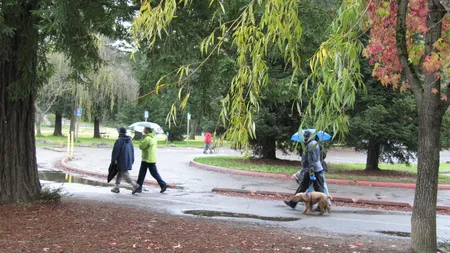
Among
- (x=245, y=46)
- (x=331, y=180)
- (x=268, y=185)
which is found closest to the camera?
(x=245, y=46)

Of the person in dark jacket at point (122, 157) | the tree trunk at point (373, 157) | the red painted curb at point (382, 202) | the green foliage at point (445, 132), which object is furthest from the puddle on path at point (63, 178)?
the green foliage at point (445, 132)

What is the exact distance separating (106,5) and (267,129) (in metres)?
13.4

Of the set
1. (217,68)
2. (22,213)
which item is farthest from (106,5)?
(22,213)

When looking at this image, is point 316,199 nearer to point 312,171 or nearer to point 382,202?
point 312,171

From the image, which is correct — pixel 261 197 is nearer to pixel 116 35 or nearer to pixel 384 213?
pixel 384 213

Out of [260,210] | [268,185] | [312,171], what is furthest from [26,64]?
[268,185]

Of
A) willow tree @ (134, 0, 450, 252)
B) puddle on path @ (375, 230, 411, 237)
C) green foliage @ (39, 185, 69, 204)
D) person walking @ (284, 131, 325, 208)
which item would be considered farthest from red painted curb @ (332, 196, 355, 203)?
green foliage @ (39, 185, 69, 204)

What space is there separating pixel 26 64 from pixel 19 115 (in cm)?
102

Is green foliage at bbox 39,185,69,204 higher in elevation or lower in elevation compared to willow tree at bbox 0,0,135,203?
lower

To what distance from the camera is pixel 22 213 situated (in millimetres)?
6707

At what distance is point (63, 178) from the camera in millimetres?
13484

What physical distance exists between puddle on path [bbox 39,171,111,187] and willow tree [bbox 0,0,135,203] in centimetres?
511

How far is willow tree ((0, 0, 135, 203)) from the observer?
22.1ft

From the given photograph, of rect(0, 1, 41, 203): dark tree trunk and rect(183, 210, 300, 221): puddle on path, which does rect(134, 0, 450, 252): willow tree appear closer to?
rect(183, 210, 300, 221): puddle on path
